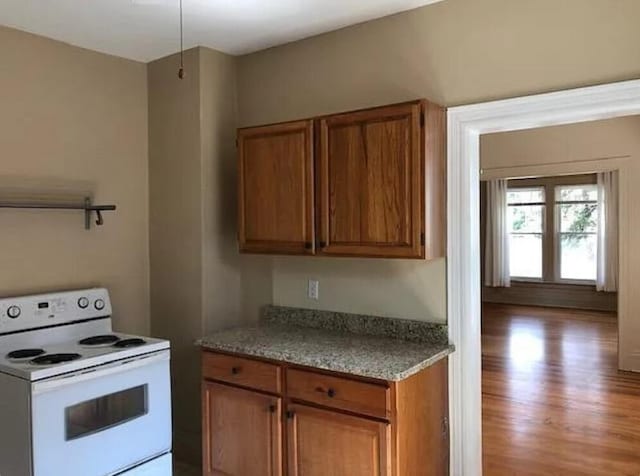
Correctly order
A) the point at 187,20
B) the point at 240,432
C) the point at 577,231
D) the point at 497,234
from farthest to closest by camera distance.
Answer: the point at 497,234 < the point at 577,231 < the point at 187,20 < the point at 240,432

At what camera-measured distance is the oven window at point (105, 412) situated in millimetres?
2318

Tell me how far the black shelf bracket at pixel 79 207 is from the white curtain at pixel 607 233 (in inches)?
309

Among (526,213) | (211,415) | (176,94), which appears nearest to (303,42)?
(176,94)

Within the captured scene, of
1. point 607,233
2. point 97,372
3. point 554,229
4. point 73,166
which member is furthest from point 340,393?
point 554,229

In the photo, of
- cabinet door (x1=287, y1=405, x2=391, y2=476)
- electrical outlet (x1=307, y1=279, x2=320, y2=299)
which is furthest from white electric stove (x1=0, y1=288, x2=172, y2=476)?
electrical outlet (x1=307, y1=279, x2=320, y2=299)

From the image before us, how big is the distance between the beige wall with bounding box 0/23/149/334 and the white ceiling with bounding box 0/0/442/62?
0.17 metres

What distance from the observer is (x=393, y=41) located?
2760mm

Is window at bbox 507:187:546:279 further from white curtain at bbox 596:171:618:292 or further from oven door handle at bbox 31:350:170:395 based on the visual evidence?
oven door handle at bbox 31:350:170:395

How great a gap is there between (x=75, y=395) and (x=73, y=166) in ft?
4.46

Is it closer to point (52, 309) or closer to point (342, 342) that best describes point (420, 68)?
point (342, 342)

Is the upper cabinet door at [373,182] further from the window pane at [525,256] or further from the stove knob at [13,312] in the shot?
the window pane at [525,256]

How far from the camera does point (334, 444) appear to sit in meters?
2.35

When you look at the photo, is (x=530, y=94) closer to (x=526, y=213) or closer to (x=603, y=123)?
(x=603, y=123)

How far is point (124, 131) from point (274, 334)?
1.55 metres
